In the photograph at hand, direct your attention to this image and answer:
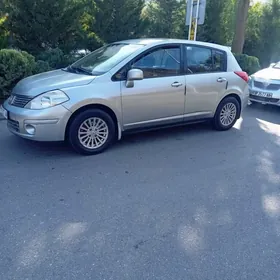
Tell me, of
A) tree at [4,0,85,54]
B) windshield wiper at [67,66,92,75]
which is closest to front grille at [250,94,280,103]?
windshield wiper at [67,66,92,75]

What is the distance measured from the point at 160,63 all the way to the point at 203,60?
93cm

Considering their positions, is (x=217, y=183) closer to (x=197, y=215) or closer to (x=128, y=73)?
(x=197, y=215)

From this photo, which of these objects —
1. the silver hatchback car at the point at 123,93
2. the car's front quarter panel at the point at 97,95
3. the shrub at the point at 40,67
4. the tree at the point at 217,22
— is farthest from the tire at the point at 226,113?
the tree at the point at 217,22

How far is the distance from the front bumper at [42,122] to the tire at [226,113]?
2.87 meters

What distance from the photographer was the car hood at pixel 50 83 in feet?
13.6

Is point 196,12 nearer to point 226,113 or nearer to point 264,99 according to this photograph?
point 264,99

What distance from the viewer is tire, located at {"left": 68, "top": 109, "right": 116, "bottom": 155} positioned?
13.8ft

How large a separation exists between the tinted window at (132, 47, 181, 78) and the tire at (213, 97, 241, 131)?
1.25 m

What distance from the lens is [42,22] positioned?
29.6 ft

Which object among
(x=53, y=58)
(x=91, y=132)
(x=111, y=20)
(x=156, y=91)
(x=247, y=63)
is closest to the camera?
(x=91, y=132)

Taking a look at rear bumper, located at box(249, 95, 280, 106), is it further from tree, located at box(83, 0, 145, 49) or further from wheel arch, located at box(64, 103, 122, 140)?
tree, located at box(83, 0, 145, 49)

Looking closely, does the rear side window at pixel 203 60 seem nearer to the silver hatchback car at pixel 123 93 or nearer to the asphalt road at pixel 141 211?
the silver hatchback car at pixel 123 93

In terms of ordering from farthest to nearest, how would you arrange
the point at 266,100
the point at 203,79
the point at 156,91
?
the point at 266,100
the point at 203,79
the point at 156,91

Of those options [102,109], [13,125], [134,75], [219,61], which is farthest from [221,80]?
[13,125]
